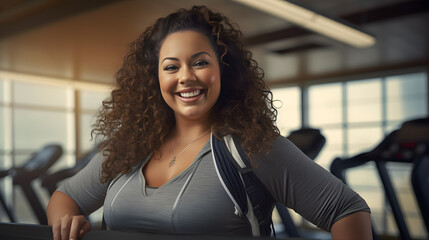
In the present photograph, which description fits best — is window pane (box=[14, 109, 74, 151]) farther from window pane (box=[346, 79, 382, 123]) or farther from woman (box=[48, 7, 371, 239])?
woman (box=[48, 7, 371, 239])

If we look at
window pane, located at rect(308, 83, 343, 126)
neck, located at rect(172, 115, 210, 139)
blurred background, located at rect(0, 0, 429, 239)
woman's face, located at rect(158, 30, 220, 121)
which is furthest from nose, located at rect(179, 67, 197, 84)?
window pane, located at rect(308, 83, 343, 126)

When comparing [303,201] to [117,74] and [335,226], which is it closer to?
[335,226]

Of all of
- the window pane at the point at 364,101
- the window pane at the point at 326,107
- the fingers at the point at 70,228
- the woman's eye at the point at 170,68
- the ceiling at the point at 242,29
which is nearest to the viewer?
the fingers at the point at 70,228

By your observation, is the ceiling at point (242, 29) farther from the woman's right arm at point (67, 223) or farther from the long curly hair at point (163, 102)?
the woman's right arm at point (67, 223)

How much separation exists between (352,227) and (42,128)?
5.91 m

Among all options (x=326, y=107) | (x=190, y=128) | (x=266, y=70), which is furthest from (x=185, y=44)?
(x=326, y=107)

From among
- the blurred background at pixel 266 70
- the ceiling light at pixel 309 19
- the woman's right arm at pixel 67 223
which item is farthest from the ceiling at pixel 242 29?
the woman's right arm at pixel 67 223

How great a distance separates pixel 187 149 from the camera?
40.0 inches

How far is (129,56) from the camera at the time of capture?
1127mm

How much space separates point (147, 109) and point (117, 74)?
156mm

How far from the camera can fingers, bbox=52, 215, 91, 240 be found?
845 millimetres

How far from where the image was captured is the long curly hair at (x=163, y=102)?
965 mm

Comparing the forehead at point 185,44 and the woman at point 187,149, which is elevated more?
the forehead at point 185,44

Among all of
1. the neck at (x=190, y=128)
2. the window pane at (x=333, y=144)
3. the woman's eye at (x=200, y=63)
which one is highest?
the woman's eye at (x=200, y=63)
